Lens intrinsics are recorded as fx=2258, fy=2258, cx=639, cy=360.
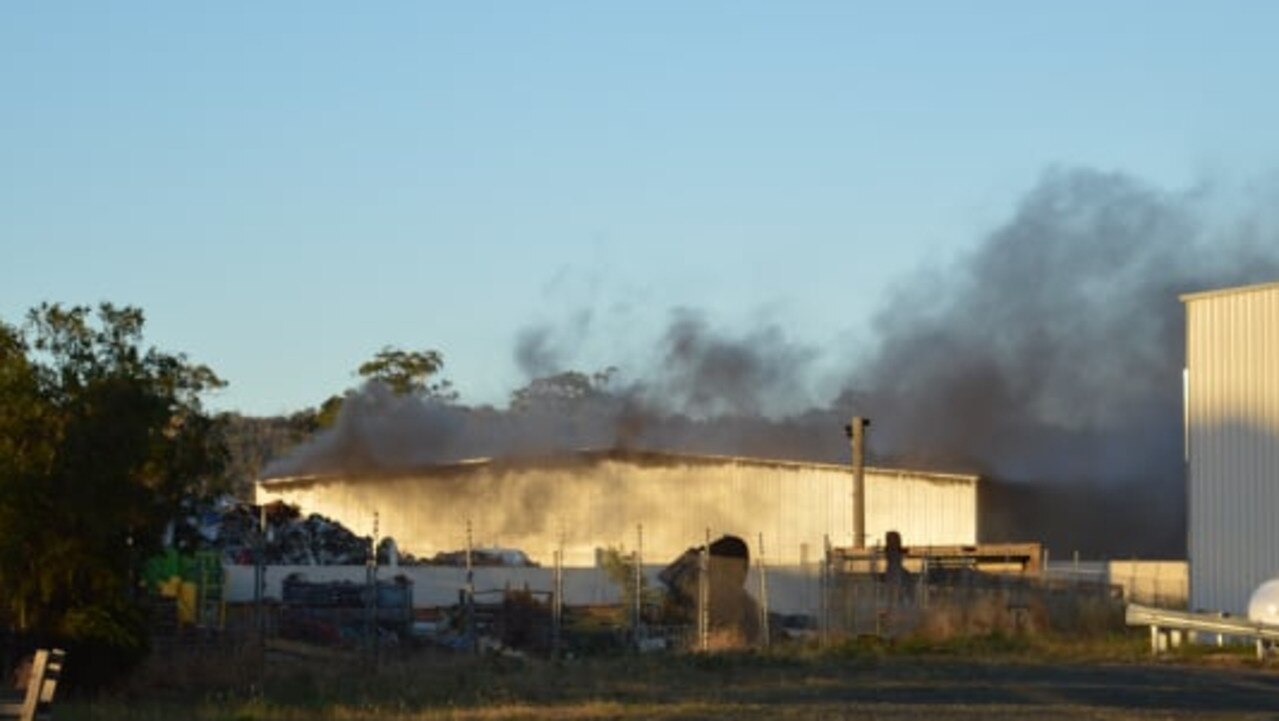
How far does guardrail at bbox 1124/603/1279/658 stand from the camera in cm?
4309

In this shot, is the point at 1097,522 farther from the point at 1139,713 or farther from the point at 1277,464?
the point at 1139,713

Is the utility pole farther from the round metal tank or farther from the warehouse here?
the round metal tank

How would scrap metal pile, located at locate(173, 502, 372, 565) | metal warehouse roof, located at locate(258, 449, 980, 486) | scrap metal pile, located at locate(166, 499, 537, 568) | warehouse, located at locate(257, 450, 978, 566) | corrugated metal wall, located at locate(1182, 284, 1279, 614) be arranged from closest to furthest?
corrugated metal wall, located at locate(1182, 284, 1279, 614)
scrap metal pile, located at locate(173, 502, 372, 565)
scrap metal pile, located at locate(166, 499, 537, 568)
warehouse, located at locate(257, 450, 978, 566)
metal warehouse roof, located at locate(258, 449, 980, 486)

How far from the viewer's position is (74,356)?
1230 inches

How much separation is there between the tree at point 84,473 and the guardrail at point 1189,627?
2135cm

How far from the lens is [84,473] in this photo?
100 feet

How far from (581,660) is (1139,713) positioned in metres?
15.2

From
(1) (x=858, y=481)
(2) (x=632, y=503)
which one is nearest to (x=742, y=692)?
(1) (x=858, y=481)

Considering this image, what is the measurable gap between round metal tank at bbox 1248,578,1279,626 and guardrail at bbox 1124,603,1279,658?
1.13 feet

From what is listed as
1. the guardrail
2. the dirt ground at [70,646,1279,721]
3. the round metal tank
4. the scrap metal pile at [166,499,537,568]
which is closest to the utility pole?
the scrap metal pile at [166,499,537,568]

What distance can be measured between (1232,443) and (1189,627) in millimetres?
8917

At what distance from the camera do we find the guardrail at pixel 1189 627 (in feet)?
141

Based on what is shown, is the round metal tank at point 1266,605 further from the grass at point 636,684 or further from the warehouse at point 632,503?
the warehouse at point 632,503

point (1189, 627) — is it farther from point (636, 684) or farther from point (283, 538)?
point (283, 538)
